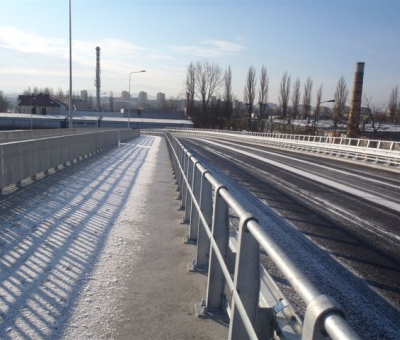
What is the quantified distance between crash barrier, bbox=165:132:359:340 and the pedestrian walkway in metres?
0.45

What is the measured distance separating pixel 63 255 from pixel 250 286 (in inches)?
144

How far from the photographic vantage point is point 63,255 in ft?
18.0

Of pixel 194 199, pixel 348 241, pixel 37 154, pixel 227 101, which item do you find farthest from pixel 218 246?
pixel 227 101

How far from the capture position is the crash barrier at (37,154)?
368 inches

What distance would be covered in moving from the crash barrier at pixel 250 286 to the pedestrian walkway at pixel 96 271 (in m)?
0.45

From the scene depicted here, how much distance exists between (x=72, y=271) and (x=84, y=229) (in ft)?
6.38

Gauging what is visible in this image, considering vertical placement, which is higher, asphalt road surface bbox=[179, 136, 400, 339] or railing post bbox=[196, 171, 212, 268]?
railing post bbox=[196, 171, 212, 268]

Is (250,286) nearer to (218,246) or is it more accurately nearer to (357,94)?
(218,246)

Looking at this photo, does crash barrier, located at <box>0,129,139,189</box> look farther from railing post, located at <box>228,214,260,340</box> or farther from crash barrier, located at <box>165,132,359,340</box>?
railing post, located at <box>228,214,260,340</box>

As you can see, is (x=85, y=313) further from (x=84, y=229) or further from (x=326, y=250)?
(x=326, y=250)

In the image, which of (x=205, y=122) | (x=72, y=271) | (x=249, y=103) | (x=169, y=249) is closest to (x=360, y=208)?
(x=169, y=249)

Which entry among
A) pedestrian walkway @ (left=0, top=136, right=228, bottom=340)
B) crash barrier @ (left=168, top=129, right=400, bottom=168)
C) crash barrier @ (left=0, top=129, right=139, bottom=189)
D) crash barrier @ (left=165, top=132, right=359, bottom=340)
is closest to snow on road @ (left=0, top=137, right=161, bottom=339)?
pedestrian walkway @ (left=0, top=136, right=228, bottom=340)

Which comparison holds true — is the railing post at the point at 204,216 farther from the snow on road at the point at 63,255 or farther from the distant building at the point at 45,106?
the distant building at the point at 45,106

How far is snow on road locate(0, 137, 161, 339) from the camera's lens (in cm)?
379
